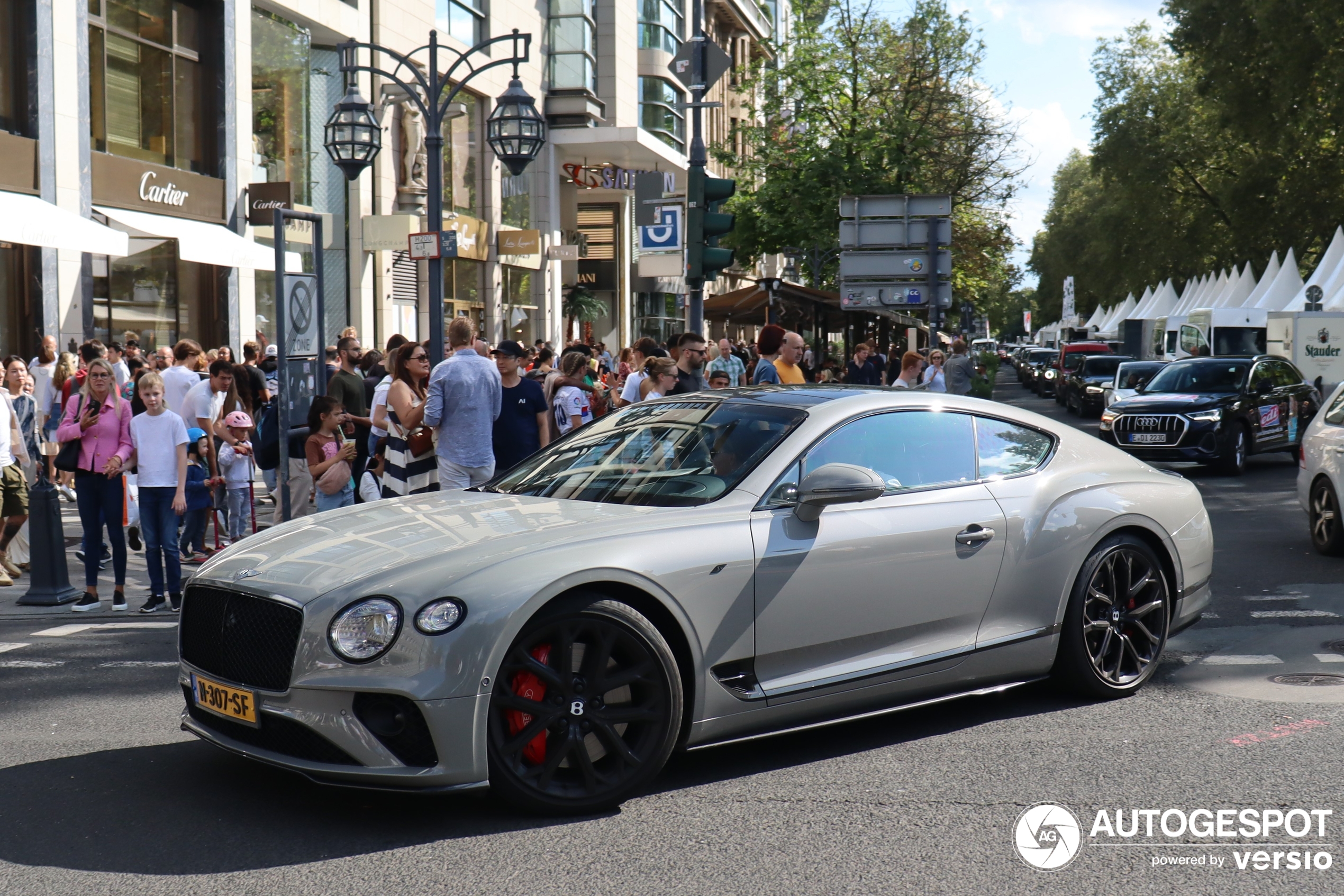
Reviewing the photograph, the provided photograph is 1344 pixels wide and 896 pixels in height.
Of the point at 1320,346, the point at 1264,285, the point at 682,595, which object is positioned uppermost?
the point at 1264,285

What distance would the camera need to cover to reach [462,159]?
99.8ft

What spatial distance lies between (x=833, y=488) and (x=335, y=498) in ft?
18.1

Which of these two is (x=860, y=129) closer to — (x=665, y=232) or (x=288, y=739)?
(x=665, y=232)

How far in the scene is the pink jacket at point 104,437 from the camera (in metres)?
8.91

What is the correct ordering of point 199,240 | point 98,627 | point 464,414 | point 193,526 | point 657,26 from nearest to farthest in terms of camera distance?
point 98,627
point 464,414
point 193,526
point 199,240
point 657,26

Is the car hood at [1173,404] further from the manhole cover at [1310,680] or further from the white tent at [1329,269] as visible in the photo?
the manhole cover at [1310,680]

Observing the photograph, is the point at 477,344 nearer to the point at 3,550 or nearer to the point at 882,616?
the point at 3,550

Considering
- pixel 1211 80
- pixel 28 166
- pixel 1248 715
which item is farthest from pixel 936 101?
pixel 1248 715

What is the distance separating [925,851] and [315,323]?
710cm

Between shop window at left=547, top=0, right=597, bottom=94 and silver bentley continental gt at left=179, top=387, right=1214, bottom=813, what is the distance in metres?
30.0

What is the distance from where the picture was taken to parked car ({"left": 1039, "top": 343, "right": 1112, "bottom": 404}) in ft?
125

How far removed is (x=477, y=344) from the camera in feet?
35.9

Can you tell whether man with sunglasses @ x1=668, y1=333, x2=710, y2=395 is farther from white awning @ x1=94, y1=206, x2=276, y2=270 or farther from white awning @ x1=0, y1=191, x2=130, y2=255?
white awning @ x1=94, y1=206, x2=276, y2=270

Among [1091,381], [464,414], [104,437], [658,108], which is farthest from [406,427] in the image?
[658,108]
